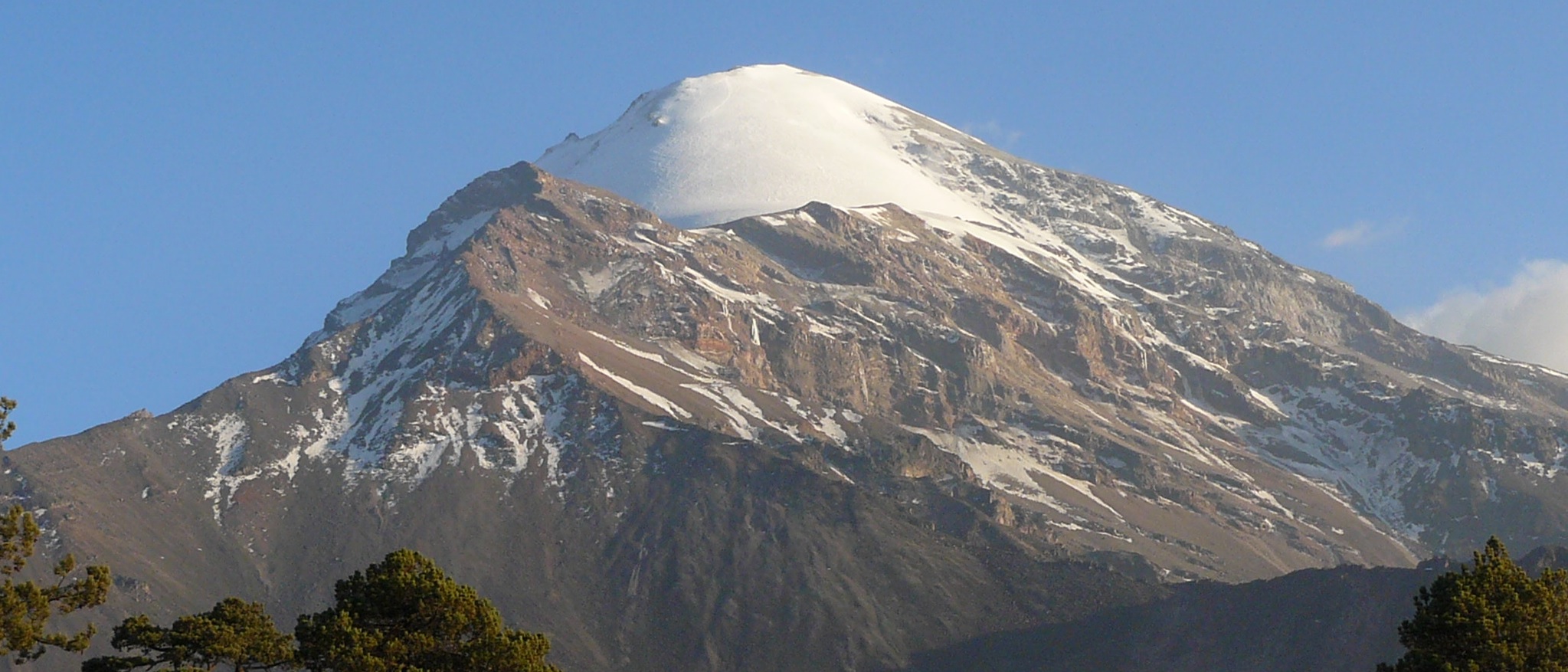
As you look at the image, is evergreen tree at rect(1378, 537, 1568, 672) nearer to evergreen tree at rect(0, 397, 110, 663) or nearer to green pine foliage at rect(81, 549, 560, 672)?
green pine foliage at rect(81, 549, 560, 672)

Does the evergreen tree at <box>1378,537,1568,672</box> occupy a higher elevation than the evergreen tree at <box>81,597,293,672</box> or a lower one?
higher

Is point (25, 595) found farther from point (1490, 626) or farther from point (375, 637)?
point (1490, 626)

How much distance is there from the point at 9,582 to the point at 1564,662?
53.2 metres

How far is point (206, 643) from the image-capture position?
68.7 meters

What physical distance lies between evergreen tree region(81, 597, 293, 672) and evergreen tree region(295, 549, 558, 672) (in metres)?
1.49

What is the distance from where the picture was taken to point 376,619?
69.3m

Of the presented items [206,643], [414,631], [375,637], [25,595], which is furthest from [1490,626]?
[25,595]

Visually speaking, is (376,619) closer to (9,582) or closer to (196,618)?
(196,618)

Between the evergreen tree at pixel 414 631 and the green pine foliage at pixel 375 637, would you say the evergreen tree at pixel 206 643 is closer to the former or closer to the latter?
the green pine foliage at pixel 375 637

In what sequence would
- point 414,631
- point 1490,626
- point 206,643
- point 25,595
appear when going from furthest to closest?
point 414,631 < point 206,643 < point 25,595 < point 1490,626

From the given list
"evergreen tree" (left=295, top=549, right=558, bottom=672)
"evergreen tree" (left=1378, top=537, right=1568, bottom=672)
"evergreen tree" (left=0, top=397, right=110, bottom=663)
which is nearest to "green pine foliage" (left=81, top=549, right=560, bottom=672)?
"evergreen tree" (left=295, top=549, right=558, bottom=672)

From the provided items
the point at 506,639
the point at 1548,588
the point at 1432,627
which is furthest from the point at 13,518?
the point at 1548,588

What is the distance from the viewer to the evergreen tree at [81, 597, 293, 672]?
68.5 metres

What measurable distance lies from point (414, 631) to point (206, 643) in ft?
24.7
